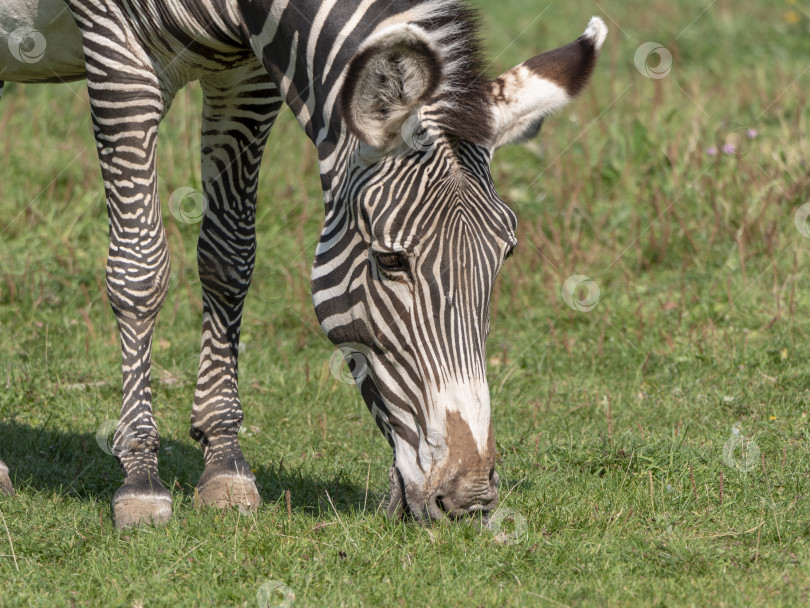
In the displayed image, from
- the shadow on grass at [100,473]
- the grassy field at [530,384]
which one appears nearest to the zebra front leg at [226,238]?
the shadow on grass at [100,473]

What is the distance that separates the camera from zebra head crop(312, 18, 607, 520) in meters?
3.38

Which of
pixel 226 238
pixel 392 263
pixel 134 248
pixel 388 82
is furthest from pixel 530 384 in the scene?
pixel 388 82

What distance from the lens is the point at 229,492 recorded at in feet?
14.7

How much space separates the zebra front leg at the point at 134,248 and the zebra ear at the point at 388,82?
1490mm

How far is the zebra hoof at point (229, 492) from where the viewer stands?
4.47 metres

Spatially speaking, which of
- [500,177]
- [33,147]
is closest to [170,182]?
[33,147]

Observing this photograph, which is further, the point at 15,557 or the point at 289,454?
the point at 289,454

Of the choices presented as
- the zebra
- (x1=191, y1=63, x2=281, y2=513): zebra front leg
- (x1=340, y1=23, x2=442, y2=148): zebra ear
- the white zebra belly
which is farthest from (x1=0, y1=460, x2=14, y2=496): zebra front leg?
(x1=340, y1=23, x2=442, y2=148): zebra ear

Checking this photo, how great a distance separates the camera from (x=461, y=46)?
3568 millimetres

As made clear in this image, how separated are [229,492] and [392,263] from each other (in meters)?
1.62

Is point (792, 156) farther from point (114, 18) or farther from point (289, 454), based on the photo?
point (114, 18)

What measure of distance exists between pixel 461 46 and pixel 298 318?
4033 mm

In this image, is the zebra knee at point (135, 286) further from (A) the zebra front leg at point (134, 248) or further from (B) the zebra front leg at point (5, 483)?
(B) the zebra front leg at point (5, 483)

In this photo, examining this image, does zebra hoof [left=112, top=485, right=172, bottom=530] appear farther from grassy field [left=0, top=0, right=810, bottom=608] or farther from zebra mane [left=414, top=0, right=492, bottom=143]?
zebra mane [left=414, top=0, right=492, bottom=143]
